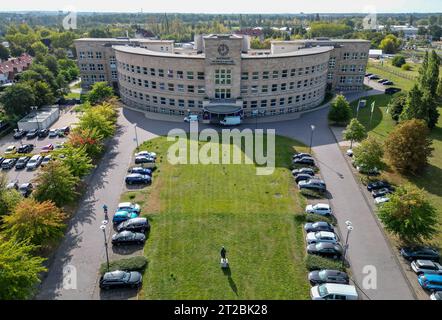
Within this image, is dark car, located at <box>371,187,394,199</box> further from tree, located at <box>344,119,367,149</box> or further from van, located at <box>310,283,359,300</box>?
van, located at <box>310,283,359,300</box>

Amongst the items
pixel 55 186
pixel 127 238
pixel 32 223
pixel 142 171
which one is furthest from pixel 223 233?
pixel 55 186

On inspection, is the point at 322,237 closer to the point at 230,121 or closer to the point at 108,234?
the point at 108,234

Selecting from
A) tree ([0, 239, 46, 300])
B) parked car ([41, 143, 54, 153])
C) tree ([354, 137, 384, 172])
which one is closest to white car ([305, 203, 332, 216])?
tree ([354, 137, 384, 172])

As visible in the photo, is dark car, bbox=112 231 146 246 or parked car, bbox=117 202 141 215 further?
parked car, bbox=117 202 141 215

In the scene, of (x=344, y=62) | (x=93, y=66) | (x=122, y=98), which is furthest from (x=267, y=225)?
(x=93, y=66)

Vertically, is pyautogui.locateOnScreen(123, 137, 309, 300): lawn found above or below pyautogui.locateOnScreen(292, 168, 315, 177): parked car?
below
